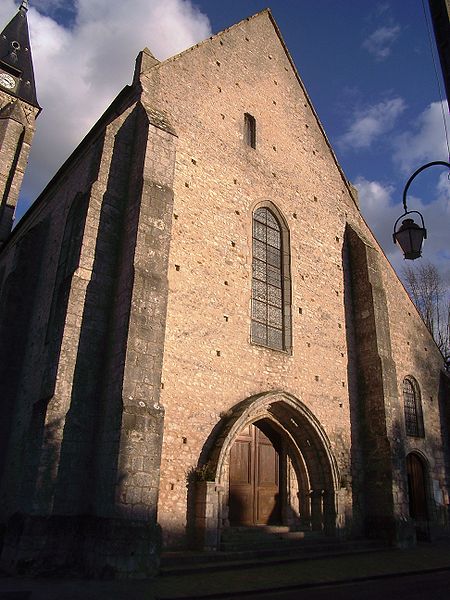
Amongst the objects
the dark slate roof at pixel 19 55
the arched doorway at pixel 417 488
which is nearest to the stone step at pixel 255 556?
the arched doorway at pixel 417 488

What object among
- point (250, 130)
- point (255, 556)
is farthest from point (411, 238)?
point (250, 130)

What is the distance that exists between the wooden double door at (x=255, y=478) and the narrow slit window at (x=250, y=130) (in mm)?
7639

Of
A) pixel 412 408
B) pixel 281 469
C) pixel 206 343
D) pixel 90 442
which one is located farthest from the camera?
pixel 412 408

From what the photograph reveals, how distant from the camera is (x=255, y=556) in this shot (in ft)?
29.1

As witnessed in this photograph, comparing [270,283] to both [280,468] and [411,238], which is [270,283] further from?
[411,238]

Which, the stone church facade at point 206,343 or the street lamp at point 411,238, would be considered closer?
the street lamp at point 411,238

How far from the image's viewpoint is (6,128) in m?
24.4

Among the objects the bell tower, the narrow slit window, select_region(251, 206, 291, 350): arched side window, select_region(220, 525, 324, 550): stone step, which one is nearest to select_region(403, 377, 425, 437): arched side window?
select_region(251, 206, 291, 350): arched side window

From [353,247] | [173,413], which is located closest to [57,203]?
[173,413]

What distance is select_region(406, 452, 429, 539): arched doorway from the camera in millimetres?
13797

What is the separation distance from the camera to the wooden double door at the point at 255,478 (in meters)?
10.5

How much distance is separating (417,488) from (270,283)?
7589 millimetres

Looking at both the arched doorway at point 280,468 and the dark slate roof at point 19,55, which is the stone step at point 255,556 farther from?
the dark slate roof at point 19,55

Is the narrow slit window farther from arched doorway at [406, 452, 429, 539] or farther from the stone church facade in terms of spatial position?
arched doorway at [406, 452, 429, 539]
